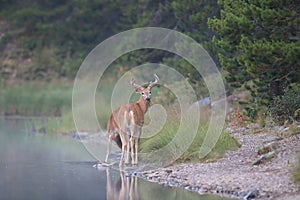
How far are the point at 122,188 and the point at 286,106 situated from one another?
218 inches

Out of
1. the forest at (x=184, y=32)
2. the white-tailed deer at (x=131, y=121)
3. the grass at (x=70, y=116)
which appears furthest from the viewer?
the white-tailed deer at (x=131, y=121)

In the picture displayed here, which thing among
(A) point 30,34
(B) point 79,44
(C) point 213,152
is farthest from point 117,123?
(A) point 30,34

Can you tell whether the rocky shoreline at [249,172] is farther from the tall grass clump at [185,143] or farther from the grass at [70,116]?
the grass at [70,116]

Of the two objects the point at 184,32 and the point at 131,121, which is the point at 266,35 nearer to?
the point at 131,121

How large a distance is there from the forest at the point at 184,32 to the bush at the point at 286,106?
23 mm

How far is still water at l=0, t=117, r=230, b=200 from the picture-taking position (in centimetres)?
1385

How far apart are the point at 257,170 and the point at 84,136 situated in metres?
12.1

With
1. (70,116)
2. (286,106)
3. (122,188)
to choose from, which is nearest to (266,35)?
(286,106)

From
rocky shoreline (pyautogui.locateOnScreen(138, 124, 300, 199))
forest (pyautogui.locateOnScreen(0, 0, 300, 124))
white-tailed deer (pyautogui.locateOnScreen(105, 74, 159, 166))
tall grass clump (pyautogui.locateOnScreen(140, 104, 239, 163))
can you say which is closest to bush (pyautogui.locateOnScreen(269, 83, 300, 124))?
forest (pyautogui.locateOnScreen(0, 0, 300, 124))

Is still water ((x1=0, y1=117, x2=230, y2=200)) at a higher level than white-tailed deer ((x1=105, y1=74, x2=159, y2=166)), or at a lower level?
lower

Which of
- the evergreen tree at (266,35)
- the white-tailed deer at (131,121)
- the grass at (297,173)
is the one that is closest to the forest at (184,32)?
the evergreen tree at (266,35)

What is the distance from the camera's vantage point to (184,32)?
3027 centimetres

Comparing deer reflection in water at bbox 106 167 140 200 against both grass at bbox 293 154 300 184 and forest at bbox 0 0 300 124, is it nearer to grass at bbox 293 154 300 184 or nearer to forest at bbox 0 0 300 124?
grass at bbox 293 154 300 184

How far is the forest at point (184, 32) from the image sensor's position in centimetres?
1700
